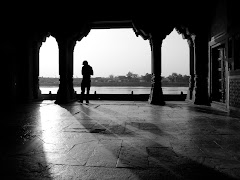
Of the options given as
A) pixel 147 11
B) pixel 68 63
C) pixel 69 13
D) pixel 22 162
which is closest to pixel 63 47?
pixel 68 63

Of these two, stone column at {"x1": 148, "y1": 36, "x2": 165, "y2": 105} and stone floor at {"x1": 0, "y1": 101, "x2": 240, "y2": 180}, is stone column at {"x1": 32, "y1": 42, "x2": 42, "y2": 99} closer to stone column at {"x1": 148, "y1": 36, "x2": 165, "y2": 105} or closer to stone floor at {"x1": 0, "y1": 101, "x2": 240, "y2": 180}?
stone column at {"x1": 148, "y1": 36, "x2": 165, "y2": 105}

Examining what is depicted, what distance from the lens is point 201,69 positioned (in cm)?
782

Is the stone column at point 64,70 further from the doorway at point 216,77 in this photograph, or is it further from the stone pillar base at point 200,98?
the doorway at point 216,77

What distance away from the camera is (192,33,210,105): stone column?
7.75 meters

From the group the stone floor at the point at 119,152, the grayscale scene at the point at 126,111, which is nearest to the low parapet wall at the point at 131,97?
the grayscale scene at the point at 126,111

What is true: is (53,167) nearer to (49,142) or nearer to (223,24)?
(49,142)

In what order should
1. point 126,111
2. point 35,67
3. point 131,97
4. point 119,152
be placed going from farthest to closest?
1. point 131,97
2. point 35,67
3. point 126,111
4. point 119,152

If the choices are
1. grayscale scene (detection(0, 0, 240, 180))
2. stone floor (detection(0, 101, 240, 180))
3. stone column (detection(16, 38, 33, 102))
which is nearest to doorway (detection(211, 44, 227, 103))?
grayscale scene (detection(0, 0, 240, 180))

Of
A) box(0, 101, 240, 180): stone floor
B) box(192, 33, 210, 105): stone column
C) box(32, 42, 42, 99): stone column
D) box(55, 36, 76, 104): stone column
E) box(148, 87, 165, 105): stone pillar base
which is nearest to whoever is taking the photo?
box(0, 101, 240, 180): stone floor

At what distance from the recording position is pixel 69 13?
8.48 meters

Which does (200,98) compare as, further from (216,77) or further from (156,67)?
(156,67)

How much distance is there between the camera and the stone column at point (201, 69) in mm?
7746

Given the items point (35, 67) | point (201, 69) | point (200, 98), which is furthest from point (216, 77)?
point (35, 67)

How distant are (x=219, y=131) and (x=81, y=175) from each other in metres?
2.78
